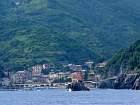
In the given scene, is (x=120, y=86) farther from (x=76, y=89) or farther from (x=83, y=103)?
(x=83, y=103)

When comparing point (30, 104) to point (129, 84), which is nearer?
point (30, 104)

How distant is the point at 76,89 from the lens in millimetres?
189500

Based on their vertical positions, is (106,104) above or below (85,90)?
above

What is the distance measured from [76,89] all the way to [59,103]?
6431cm

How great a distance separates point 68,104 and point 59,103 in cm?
375

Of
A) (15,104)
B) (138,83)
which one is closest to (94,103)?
(15,104)

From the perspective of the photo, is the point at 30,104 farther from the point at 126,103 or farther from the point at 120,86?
the point at 120,86

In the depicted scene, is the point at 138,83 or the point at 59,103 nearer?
the point at 59,103

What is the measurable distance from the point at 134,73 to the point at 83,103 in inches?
2912

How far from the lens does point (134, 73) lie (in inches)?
7776

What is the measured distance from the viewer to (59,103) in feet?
411

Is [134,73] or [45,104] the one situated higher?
[45,104]

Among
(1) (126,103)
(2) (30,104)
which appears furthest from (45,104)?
(1) (126,103)

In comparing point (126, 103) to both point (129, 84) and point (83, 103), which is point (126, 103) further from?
point (129, 84)
